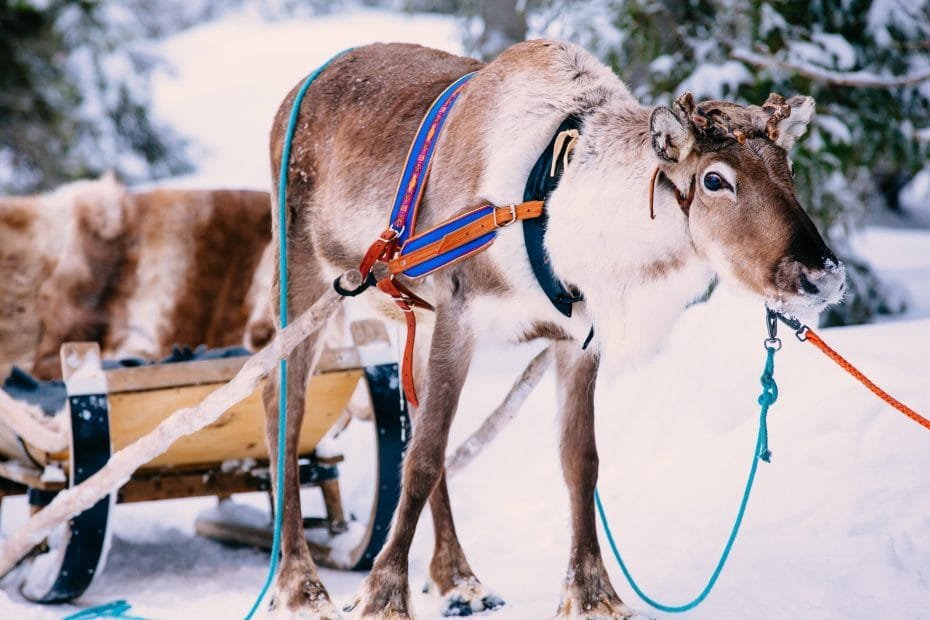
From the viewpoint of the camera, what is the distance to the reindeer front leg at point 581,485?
343 centimetres

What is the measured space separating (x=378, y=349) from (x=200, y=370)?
2.54 ft

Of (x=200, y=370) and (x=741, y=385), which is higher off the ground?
(x=200, y=370)

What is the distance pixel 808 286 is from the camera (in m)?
2.62

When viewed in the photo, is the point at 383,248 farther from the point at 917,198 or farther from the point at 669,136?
the point at 917,198

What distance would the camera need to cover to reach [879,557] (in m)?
3.54

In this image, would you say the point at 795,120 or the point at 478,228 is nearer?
the point at 795,120

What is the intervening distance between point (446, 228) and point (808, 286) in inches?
42.8

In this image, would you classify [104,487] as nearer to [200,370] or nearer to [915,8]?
[200,370]

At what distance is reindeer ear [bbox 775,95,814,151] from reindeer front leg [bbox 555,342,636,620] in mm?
978

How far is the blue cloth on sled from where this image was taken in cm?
532

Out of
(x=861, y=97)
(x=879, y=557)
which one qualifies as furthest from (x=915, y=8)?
(x=879, y=557)

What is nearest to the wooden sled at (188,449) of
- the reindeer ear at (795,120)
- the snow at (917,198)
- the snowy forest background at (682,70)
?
the reindeer ear at (795,120)

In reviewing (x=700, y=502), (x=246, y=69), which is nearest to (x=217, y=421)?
(x=700, y=502)

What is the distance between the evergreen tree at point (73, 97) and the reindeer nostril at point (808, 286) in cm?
1071
